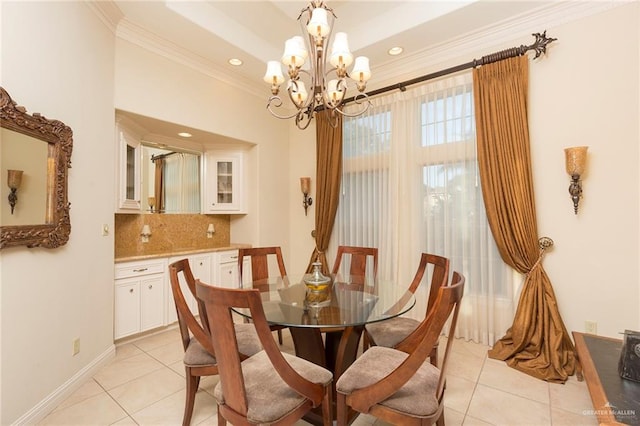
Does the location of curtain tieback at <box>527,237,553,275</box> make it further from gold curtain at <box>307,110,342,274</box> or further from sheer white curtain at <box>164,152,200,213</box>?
sheer white curtain at <box>164,152,200,213</box>

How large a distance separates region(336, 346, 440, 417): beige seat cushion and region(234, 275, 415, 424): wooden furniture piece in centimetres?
21

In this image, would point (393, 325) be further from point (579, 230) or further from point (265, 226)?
point (265, 226)

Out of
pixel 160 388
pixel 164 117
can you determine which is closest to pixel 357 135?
pixel 164 117

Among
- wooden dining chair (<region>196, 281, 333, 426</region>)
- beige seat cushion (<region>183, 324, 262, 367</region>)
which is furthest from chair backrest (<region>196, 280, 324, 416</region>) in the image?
beige seat cushion (<region>183, 324, 262, 367</region>)

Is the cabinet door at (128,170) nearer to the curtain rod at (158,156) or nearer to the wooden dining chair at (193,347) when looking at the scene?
the curtain rod at (158,156)

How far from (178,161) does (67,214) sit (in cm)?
197

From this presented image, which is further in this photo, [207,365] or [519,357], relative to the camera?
[519,357]

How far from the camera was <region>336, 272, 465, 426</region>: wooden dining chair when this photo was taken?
1.12 metres

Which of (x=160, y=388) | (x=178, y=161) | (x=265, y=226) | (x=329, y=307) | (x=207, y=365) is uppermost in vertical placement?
(x=178, y=161)

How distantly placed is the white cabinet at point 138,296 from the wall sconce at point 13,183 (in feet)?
4.09

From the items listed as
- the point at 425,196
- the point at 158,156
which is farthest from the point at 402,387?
the point at 158,156

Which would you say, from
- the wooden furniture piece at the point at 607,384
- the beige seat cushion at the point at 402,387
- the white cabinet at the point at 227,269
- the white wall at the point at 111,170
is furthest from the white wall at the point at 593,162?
the white cabinet at the point at 227,269

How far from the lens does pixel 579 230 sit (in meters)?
2.39

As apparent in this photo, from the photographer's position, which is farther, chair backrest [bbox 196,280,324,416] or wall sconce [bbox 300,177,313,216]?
wall sconce [bbox 300,177,313,216]
